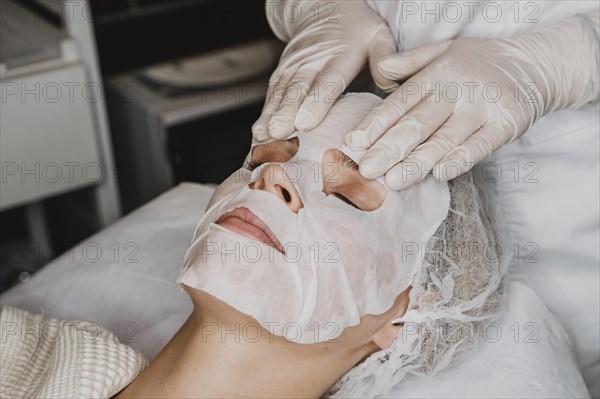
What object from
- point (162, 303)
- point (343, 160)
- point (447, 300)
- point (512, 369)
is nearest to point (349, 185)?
point (343, 160)

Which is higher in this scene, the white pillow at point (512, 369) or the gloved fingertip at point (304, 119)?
the gloved fingertip at point (304, 119)

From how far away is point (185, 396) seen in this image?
4.38 ft

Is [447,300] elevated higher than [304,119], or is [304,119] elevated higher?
[304,119]

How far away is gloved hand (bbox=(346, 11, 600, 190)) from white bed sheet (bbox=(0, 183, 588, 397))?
39 cm

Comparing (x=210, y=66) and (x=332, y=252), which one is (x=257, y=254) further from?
(x=210, y=66)

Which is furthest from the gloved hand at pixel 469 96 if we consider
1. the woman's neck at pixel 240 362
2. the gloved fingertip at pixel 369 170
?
the woman's neck at pixel 240 362

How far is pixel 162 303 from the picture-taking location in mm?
1726

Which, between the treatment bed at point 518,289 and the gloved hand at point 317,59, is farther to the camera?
the treatment bed at point 518,289

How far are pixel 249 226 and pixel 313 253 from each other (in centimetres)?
10

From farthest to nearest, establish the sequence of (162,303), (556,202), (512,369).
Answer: (162,303), (556,202), (512,369)

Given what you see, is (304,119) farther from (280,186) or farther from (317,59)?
(317,59)

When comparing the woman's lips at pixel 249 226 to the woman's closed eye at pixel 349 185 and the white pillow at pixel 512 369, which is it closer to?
the woman's closed eye at pixel 349 185

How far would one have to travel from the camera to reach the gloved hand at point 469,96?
1.29 metres

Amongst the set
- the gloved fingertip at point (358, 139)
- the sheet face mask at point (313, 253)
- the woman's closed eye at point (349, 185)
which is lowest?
the sheet face mask at point (313, 253)
